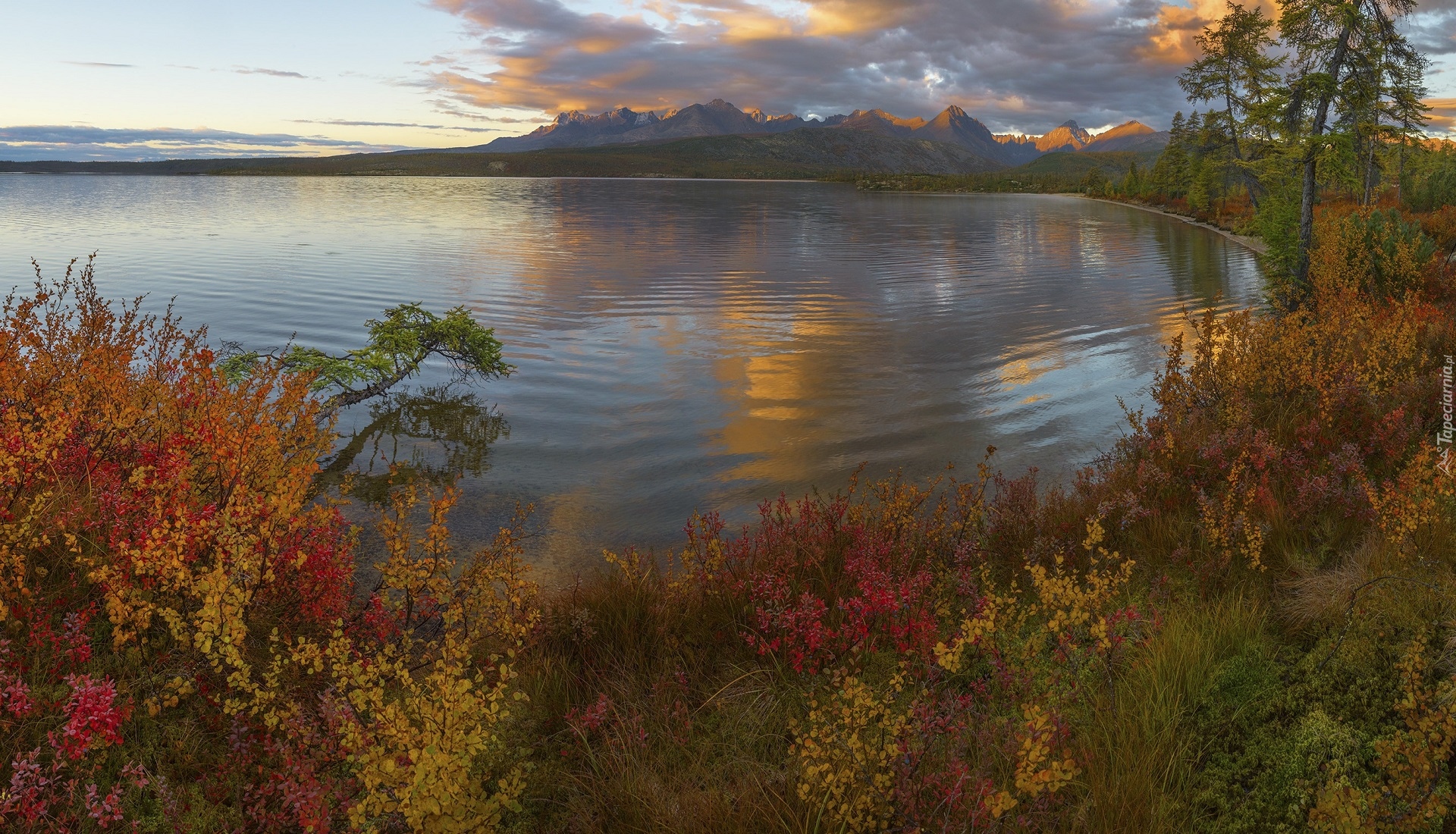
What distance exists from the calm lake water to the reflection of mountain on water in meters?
0.05

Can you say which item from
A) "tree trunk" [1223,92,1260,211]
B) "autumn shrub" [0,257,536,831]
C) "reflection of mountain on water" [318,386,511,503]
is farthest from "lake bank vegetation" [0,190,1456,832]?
"tree trunk" [1223,92,1260,211]

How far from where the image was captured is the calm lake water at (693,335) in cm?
1003

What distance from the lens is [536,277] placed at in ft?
83.8

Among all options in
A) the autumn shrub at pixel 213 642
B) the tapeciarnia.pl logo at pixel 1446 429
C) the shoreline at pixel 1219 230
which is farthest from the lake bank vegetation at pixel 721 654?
the shoreline at pixel 1219 230

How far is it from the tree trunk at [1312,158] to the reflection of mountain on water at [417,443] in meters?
19.5

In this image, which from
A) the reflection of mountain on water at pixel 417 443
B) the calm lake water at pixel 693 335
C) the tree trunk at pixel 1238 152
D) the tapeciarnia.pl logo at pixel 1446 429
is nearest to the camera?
the tapeciarnia.pl logo at pixel 1446 429

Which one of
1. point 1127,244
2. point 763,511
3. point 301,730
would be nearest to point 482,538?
point 763,511

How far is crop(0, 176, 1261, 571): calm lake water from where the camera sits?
10.0m

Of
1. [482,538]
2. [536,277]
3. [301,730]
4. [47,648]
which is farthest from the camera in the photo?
[536,277]

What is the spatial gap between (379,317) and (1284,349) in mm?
17991


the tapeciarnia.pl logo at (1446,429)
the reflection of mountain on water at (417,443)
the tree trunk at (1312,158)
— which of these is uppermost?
the tree trunk at (1312,158)

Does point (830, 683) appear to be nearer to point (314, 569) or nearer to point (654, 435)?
point (314, 569)

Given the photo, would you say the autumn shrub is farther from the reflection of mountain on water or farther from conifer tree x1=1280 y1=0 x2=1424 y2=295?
conifer tree x1=1280 y1=0 x2=1424 y2=295

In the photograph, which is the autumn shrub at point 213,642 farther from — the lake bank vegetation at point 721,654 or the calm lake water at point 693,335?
the calm lake water at point 693,335
